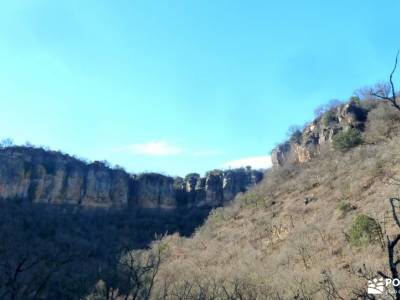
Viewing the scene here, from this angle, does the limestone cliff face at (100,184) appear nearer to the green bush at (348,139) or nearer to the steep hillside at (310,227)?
the steep hillside at (310,227)

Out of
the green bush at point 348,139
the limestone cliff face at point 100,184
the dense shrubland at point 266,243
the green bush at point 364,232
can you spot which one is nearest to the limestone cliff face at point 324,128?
the dense shrubland at point 266,243

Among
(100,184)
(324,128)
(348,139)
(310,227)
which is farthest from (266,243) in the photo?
(100,184)

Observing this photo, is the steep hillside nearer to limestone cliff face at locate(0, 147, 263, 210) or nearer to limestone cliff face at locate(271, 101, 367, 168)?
limestone cliff face at locate(271, 101, 367, 168)

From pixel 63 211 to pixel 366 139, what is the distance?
1804 inches

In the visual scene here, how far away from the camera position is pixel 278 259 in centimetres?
3106

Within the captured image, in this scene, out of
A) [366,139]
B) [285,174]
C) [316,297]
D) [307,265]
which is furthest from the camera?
[285,174]

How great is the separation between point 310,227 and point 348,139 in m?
17.7

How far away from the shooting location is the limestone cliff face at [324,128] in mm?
53250

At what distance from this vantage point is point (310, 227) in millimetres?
34281

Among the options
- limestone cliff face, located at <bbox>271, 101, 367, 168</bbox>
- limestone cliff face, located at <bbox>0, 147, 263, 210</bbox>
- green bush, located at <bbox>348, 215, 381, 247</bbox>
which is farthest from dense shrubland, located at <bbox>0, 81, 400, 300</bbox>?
limestone cliff face, located at <bbox>0, 147, 263, 210</bbox>

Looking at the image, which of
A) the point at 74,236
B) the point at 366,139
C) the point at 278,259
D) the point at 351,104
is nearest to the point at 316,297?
the point at 278,259

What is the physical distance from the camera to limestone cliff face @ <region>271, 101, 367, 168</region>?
53.2 metres

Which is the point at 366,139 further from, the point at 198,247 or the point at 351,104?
the point at 198,247

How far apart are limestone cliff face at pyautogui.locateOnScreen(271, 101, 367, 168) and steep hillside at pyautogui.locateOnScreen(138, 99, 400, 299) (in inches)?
6.0
